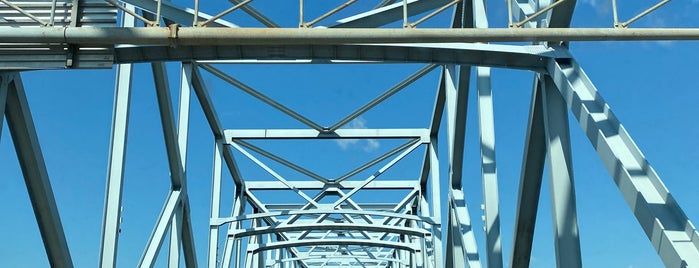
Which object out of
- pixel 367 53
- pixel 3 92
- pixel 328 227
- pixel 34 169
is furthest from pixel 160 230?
pixel 328 227

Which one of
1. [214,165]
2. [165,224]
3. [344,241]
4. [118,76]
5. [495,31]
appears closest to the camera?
[495,31]

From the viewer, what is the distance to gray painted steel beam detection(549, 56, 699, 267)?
9.13 m

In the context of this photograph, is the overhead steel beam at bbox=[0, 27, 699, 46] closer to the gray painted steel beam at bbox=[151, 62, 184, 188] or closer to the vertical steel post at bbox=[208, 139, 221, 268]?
the gray painted steel beam at bbox=[151, 62, 184, 188]

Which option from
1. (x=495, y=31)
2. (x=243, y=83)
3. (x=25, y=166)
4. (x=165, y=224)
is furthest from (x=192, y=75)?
(x=495, y=31)

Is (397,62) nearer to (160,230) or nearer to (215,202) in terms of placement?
(160,230)

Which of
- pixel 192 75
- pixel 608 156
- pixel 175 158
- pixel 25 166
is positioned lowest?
pixel 608 156

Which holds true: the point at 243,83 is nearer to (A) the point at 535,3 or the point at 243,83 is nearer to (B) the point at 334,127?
(B) the point at 334,127

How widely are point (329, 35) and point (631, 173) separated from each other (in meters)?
3.96

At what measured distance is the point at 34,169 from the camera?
41.7ft

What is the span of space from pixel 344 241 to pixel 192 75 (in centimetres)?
1119

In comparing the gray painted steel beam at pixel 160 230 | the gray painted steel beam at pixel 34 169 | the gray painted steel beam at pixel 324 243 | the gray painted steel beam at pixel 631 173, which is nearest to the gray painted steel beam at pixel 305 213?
the gray painted steel beam at pixel 324 243

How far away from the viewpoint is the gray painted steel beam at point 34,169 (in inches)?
491

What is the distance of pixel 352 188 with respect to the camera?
32.3 m

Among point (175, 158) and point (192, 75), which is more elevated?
point (192, 75)
